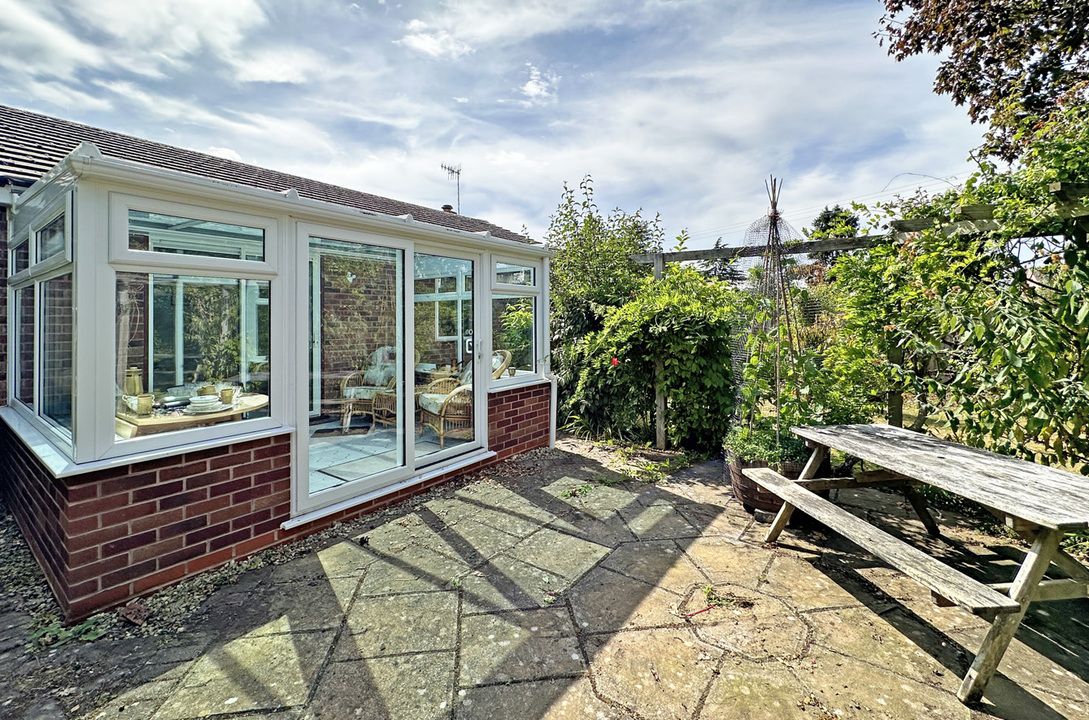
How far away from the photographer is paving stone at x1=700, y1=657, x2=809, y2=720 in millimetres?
1729

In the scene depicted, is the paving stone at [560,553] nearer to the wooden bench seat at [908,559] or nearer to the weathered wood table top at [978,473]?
the wooden bench seat at [908,559]

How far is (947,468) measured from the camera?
7.95 feet

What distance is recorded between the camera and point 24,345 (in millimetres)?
3568

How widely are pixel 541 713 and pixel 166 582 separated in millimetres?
2255

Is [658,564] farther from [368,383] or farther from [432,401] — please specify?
[368,383]

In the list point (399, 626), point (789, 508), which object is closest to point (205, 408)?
point (399, 626)

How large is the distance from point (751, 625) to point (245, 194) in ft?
12.0

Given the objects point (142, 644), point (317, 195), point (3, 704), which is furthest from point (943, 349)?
point (317, 195)

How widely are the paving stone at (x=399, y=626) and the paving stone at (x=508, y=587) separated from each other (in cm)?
12

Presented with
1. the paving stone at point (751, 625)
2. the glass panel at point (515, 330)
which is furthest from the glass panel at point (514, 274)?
the paving stone at point (751, 625)

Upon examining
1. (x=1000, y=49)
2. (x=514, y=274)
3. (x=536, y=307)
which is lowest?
(x=536, y=307)

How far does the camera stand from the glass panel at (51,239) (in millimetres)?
2582

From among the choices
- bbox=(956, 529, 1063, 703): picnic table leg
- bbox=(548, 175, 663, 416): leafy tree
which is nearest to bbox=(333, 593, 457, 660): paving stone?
bbox=(956, 529, 1063, 703): picnic table leg

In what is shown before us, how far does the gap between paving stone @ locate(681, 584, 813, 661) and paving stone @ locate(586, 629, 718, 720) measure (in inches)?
5.4
